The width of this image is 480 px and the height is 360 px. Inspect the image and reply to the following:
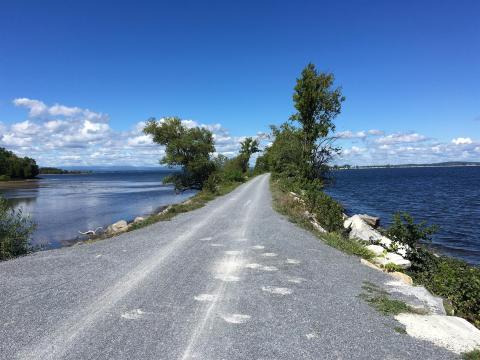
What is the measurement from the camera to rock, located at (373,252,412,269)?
10.4 metres

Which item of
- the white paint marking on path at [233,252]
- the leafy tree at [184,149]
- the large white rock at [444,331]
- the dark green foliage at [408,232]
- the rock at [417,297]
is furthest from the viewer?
the leafy tree at [184,149]

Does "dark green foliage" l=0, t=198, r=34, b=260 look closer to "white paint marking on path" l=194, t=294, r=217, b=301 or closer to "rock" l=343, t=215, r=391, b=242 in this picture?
"white paint marking on path" l=194, t=294, r=217, b=301

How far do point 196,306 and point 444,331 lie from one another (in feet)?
13.0

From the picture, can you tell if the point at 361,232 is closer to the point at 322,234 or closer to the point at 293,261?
the point at 322,234

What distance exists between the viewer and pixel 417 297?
7.13m

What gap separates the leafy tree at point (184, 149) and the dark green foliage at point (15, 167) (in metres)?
86.0

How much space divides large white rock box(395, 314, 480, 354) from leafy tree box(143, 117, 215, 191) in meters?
36.7

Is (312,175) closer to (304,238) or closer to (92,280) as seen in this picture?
(304,238)

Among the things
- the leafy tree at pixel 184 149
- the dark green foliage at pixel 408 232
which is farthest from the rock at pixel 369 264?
the leafy tree at pixel 184 149

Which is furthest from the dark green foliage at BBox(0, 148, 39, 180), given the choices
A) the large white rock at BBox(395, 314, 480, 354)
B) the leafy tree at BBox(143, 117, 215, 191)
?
the large white rock at BBox(395, 314, 480, 354)

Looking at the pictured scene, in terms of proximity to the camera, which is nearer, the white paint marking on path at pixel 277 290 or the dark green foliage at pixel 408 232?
the white paint marking on path at pixel 277 290

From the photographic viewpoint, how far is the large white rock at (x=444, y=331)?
17.1 feet

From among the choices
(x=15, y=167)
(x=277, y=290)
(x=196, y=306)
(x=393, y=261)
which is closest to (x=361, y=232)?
→ (x=393, y=261)

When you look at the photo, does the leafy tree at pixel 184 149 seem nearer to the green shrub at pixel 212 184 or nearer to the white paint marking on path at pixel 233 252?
the green shrub at pixel 212 184
